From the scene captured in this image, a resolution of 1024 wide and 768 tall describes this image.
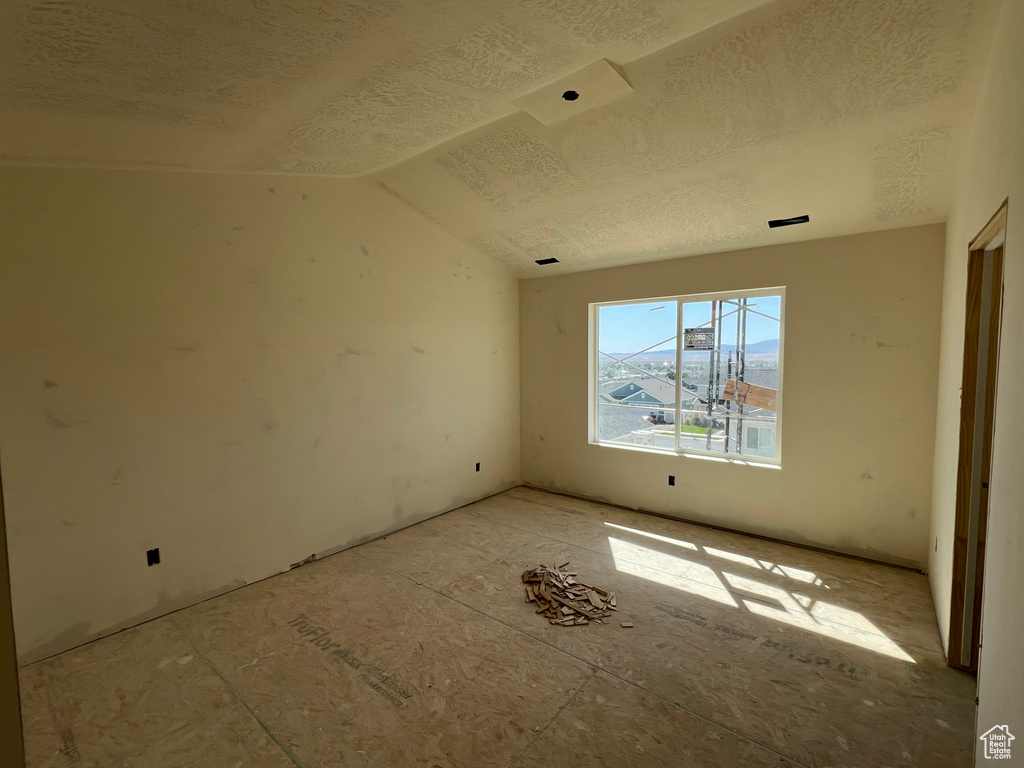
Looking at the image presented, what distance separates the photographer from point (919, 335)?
3377 mm

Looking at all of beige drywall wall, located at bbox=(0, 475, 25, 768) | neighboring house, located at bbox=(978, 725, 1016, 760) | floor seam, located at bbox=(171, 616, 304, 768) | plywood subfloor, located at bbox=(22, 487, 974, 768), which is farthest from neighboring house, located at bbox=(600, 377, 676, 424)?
beige drywall wall, located at bbox=(0, 475, 25, 768)

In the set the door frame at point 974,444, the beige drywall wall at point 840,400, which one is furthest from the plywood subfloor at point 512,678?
the beige drywall wall at point 840,400

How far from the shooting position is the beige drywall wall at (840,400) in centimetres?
341

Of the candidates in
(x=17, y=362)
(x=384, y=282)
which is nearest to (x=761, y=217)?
(x=384, y=282)

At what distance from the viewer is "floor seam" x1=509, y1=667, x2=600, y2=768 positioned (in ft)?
6.31

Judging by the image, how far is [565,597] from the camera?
3.09m

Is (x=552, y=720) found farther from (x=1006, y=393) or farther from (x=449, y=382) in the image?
(x=449, y=382)

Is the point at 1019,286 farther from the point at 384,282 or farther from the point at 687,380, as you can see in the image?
the point at 384,282

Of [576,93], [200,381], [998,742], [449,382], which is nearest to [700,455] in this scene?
[449,382]

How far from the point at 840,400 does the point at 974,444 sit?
4.87 feet

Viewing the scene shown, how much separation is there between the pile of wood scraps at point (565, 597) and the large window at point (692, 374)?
195 centimetres

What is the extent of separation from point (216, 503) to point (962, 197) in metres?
4.90

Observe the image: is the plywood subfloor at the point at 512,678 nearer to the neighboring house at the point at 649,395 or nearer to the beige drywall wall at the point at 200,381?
the beige drywall wall at the point at 200,381

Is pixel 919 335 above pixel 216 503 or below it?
above
